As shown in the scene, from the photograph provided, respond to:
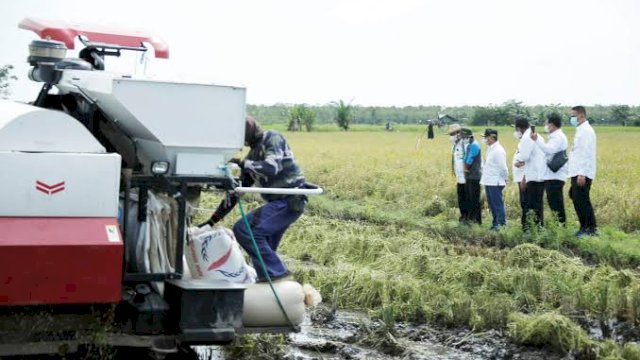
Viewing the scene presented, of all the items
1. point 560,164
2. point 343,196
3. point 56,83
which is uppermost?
point 56,83

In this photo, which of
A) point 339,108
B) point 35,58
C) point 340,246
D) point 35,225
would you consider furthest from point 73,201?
point 339,108

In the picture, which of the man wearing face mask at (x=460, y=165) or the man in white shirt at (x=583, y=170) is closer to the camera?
the man in white shirt at (x=583, y=170)

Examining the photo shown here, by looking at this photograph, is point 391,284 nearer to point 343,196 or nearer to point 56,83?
point 56,83

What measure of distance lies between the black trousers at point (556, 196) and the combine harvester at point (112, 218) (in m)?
8.56

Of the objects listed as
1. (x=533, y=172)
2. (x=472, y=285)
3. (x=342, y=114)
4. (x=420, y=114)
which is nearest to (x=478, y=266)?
(x=472, y=285)

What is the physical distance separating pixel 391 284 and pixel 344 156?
22111 mm

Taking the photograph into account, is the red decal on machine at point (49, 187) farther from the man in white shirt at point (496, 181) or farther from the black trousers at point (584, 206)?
the man in white shirt at point (496, 181)

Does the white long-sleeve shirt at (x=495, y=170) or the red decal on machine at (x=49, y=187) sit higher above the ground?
the red decal on machine at (x=49, y=187)

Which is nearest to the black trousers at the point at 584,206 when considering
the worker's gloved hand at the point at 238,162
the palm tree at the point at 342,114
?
the worker's gloved hand at the point at 238,162

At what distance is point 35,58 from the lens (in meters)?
7.71

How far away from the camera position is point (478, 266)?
Result: 1130cm

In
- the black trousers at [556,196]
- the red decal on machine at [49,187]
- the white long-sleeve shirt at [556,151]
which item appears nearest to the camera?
the red decal on machine at [49,187]

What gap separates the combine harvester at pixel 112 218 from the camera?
6.45m

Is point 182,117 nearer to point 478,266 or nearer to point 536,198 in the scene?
point 478,266
